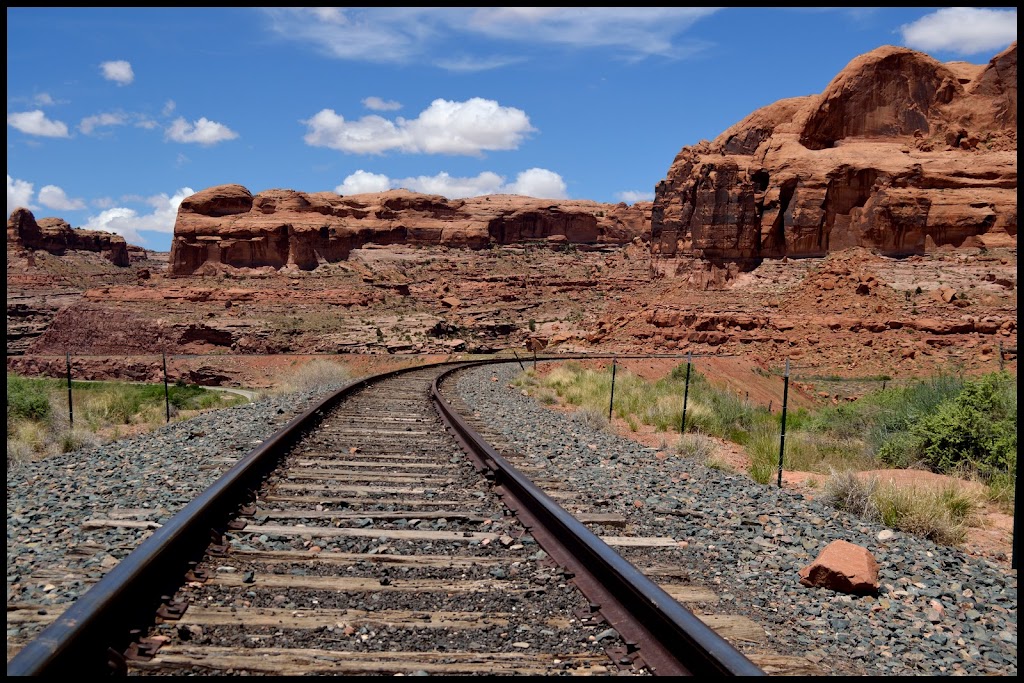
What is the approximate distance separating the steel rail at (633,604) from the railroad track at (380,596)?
0.01 m

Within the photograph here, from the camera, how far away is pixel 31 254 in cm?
13288

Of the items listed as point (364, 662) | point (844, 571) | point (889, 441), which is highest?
point (364, 662)

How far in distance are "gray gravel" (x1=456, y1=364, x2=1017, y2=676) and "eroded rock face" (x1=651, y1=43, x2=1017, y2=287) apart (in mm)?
57443

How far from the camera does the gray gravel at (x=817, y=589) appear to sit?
4133 millimetres

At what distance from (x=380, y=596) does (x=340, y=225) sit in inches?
3943

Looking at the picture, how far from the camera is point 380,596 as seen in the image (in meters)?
4.41

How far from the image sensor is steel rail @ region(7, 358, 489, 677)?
3035 mm

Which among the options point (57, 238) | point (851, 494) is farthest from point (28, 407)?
point (57, 238)

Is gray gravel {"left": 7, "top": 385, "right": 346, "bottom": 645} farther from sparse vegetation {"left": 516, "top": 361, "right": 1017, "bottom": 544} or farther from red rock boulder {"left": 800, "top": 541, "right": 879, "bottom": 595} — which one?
sparse vegetation {"left": 516, "top": 361, "right": 1017, "bottom": 544}

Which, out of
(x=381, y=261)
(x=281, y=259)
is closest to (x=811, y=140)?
(x=381, y=261)

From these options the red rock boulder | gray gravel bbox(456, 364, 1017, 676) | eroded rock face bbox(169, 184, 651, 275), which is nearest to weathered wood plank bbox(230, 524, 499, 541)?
gray gravel bbox(456, 364, 1017, 676)

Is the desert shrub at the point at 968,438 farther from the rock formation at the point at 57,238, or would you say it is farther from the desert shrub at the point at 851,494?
the rock formation at the point at 57,238

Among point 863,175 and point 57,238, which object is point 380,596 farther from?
point 57,238

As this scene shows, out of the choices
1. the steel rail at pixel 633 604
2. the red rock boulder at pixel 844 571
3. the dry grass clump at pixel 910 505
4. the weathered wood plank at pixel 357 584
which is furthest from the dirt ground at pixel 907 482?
the weathered wood plank at pixel 357 584
